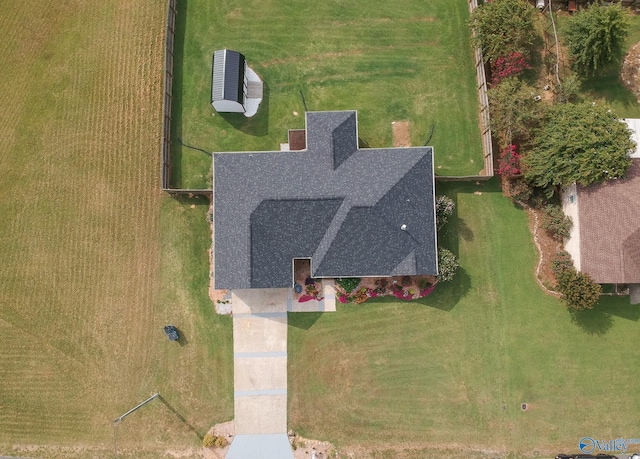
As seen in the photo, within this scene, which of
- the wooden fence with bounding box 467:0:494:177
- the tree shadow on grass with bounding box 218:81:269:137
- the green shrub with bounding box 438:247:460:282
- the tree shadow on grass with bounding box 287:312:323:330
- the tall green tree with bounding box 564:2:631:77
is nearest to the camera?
the tall green tree with bounding box 564:2:631:77

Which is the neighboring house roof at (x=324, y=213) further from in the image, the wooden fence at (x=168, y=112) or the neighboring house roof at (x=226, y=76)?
the neighboring house roof at (x=226, y=76)

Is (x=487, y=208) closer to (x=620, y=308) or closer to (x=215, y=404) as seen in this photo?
(x=620, y=308)

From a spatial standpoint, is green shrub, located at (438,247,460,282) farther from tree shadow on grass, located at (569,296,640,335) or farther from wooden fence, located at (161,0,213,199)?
wooden fence, located at (161,0,213,199)

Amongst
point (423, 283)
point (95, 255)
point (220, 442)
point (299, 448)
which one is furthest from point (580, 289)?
point (95, 255)

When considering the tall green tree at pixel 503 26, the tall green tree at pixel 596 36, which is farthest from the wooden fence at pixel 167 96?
the tall green tree at pixel 596 36

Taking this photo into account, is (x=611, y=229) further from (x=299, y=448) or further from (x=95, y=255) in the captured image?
(x=95, y=255)

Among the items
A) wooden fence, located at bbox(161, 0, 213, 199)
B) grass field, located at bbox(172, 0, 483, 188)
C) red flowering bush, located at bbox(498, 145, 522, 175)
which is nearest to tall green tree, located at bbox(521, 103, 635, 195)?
red flowering bush, located at bbox(498, 145, 522, 175)
